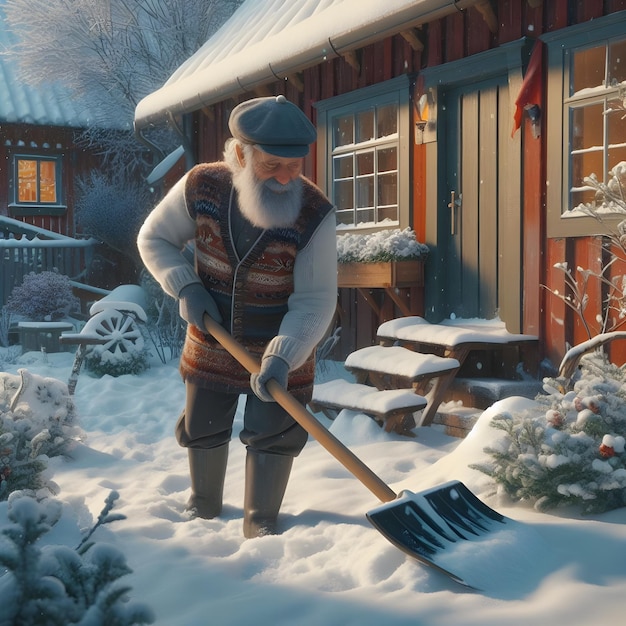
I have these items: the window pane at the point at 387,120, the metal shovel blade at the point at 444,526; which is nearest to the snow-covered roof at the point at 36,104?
the window pane at the point at 387,120

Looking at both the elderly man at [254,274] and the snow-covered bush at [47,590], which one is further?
the elderly man at [254,274]

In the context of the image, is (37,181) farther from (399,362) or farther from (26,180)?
(399,362)

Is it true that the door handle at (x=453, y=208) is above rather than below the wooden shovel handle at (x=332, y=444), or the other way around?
above

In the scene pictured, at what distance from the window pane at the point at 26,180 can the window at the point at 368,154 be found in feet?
39.8

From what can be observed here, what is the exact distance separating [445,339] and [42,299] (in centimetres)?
732

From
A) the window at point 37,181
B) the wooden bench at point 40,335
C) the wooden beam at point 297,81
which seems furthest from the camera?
the window at point 37,181

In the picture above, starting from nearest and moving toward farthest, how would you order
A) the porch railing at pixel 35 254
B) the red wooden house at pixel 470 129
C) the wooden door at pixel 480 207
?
the red wooden house at pixel 470 129 → the wooden door at pixel 480 207 → the porch railing at pixel 35 254

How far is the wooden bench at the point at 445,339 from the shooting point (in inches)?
219

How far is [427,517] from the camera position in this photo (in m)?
2.85

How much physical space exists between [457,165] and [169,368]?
156 inches

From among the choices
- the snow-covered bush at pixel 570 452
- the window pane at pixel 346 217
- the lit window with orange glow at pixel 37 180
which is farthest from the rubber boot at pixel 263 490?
the lit window with orange glow at pixel 37 180

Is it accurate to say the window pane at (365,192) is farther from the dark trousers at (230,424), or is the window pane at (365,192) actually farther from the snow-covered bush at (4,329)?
the snow-covered bush at (4,329)

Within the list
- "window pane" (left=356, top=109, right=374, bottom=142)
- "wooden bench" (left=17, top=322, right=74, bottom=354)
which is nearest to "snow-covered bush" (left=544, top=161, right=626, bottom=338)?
"window pane" (left=356, top=109, right=374, bottom=142)

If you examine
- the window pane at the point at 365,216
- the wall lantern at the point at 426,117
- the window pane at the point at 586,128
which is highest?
the wall lantern at the point at 426,117
